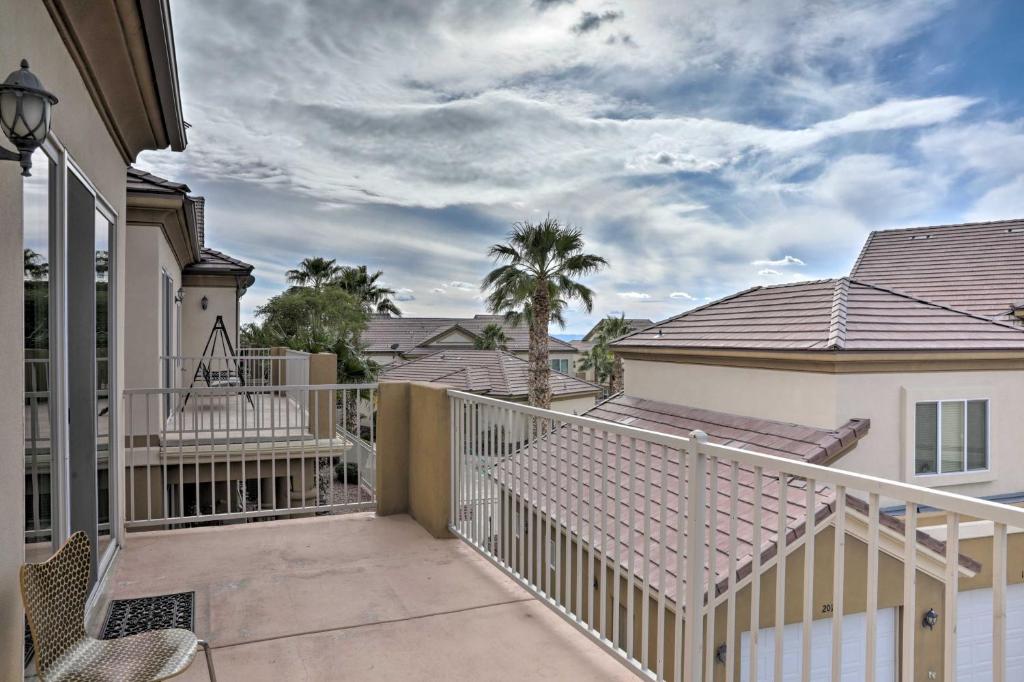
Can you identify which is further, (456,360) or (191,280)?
(456,360)

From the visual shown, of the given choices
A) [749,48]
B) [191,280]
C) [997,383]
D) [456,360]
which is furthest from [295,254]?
[997,383]

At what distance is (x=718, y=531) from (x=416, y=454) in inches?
114

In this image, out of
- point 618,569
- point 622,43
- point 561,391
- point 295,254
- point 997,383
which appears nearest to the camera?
point 618,569

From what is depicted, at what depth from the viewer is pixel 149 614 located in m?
3.51

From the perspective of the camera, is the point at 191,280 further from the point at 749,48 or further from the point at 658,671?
the point at 749,48

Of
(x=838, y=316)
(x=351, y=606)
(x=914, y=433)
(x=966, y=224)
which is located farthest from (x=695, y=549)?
(x=966, y=224)

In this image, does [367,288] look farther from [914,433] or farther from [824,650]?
[824,650]

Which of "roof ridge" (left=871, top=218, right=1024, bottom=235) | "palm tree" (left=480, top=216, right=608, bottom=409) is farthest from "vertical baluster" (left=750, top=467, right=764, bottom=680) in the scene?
"roof ridge" (left=871, top=218, right=1024, bottom=235)

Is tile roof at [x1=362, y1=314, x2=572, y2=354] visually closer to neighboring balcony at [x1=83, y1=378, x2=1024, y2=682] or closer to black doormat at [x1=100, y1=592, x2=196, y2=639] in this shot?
neighboring balcony at [x1=83, y1=378, x2=1024, y2=682]

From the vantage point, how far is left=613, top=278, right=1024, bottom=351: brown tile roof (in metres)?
11.2

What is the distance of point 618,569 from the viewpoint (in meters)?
2.83

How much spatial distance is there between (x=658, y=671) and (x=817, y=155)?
26.7 m

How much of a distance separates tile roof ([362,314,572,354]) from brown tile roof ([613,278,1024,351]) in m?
25.9

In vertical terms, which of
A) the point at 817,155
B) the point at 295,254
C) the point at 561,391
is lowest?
the point at 561,391
